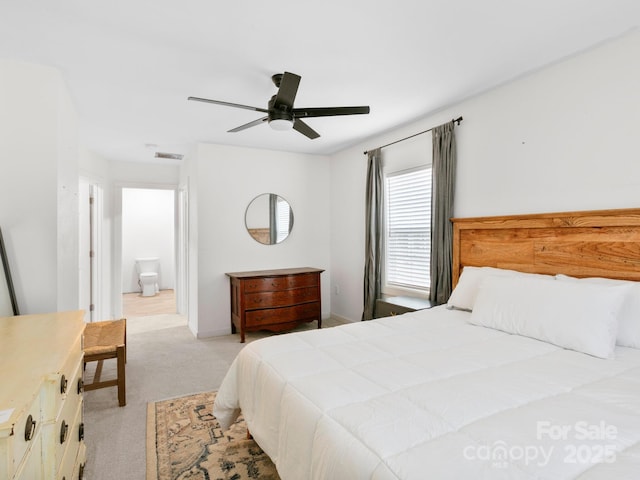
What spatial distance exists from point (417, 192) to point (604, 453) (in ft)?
10.0

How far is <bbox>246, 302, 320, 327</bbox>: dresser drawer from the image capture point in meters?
4.19

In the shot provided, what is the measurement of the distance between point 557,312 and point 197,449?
88.8 inches

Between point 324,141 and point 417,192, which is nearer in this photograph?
point 417,192

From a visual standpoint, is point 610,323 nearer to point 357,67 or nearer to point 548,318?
point 548,318

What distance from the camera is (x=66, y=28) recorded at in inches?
78.5

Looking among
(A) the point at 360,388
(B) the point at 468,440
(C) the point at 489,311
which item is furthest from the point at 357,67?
(B) the point at 468,440

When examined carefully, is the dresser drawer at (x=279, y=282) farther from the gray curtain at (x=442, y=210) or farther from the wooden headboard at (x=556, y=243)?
the wooden headboard at (x=556, y=243)

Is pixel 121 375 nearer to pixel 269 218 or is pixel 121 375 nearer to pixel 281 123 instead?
pixel 281 123

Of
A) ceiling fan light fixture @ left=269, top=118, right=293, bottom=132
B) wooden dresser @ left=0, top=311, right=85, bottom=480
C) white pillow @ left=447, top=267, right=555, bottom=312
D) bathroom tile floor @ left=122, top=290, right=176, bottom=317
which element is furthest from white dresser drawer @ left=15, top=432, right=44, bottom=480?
bathroom tile floor @ left=122, top=290, right=176, bottom=317

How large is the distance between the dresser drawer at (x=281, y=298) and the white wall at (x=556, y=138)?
2.21 metres

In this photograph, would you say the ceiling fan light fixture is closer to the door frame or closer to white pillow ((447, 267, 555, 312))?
white pillow ((447, 267, 555, 312))

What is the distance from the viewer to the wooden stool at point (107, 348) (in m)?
2.55

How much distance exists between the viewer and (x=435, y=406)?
4.03 feet

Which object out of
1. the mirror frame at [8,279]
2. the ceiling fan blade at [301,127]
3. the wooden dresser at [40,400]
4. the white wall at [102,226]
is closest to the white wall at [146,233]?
the white wall at [102,226]
